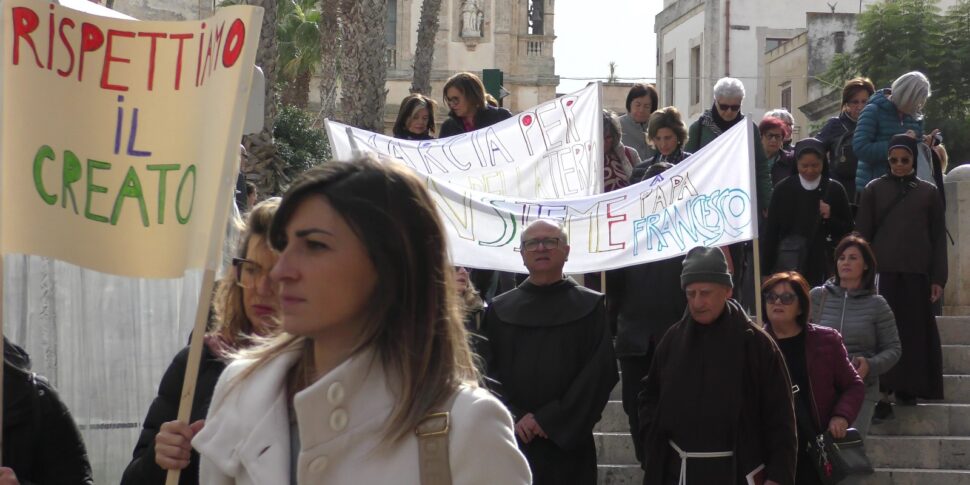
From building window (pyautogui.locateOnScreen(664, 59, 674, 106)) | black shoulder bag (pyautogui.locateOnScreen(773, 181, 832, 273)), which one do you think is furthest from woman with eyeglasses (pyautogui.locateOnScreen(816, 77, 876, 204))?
building window (pyautogui.locateOnScreen(664, 59, 674, 106))

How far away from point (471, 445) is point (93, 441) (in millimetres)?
4916

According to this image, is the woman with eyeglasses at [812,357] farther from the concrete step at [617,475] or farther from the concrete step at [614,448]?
the concrete step at [614,448]

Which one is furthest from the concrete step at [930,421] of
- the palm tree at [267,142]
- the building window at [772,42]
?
the building window at [772,42]

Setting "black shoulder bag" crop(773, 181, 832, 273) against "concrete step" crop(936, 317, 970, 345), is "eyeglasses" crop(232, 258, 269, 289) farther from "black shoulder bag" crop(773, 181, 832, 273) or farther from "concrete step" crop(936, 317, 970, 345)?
"concrete step" crop(936, 317, 970, 345)

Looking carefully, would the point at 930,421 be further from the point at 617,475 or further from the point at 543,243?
the point at 543,243

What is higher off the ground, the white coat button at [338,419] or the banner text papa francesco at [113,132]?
the banner text papa francesco at [113,132]

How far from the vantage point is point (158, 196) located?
4.24 meters

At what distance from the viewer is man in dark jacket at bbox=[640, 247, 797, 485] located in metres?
7.00

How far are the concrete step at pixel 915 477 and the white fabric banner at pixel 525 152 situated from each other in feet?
7.93

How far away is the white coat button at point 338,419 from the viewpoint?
9.14 ft

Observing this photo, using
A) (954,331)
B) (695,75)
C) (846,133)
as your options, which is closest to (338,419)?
(954,331)

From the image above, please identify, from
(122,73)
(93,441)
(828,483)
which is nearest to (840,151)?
(828,483)

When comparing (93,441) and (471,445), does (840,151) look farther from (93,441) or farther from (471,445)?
(471,445)

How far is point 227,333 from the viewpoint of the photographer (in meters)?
4.40
